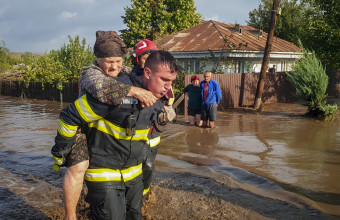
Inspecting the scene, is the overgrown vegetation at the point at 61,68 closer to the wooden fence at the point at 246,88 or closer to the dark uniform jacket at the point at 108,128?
the wooden fence at the point at 246,88

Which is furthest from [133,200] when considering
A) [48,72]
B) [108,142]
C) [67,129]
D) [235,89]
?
[48,72]

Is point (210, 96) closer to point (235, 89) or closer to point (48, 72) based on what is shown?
point (235, 89)

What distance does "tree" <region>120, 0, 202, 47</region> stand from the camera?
35.8 metres

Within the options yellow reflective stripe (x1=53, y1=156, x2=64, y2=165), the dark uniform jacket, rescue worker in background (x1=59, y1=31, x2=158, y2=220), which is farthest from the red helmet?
yellow reflective stripe (x1=53, y1=156, x2=64, y2=165)

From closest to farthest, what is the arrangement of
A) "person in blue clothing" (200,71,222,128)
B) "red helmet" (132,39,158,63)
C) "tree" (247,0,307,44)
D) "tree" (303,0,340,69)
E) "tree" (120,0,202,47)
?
"red helmet" (132,39,158,63) < "person in blue clothing" (200,71,222,128) < "tree" (303,0,340,69) < "tree" (120,0,202,47) < "tree" (247,0,307,44)

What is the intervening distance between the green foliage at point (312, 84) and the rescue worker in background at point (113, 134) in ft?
37.8

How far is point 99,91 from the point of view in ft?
8.57

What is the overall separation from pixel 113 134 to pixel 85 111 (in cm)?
27

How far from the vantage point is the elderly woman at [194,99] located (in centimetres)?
1145

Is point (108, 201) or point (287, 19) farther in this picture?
point (287, 19)

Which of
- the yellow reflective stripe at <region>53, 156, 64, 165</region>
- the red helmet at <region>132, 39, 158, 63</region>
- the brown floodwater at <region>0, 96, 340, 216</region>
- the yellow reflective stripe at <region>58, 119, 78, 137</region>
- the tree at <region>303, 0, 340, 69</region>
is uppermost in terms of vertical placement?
the tree at <region>303, 0, 340, 69</region>

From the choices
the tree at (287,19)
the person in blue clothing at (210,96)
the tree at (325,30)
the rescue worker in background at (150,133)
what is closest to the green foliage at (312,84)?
the person in blue clothing at (210,96)

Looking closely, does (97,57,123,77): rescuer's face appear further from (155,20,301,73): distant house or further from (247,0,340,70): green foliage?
(247,0,340,70): green foliage

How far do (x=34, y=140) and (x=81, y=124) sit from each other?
24.2ft
